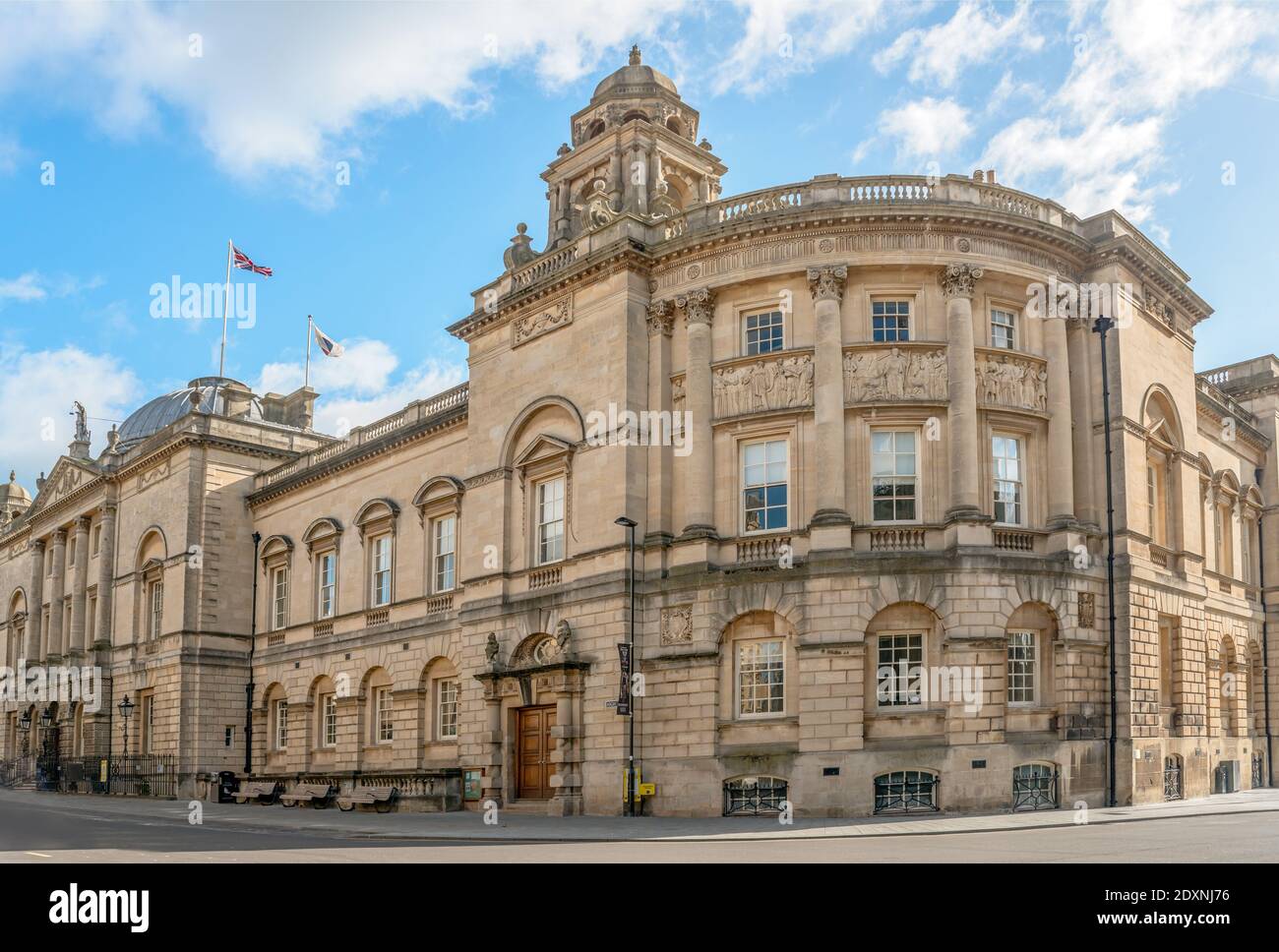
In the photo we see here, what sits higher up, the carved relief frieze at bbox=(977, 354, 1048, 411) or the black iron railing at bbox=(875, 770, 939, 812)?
the carved relief frieze at bbox=(977, 354, 1048, 411)

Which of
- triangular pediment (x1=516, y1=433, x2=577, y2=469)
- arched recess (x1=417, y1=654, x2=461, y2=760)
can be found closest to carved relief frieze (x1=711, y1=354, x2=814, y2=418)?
triangular pediment (x1=516, y1=433, x2=577, y2=469)

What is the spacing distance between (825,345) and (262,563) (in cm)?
3114

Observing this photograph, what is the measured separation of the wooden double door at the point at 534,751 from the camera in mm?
34125

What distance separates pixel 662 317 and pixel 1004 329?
882 cm

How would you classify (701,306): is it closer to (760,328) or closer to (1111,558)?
(760,328)

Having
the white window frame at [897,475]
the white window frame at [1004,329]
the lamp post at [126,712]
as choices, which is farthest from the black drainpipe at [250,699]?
the white window frame at [1004,329]

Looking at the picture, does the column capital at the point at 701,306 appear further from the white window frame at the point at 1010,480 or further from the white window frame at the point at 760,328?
the white window frame at the point at 1010,480

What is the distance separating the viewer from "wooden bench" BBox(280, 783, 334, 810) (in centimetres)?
3919

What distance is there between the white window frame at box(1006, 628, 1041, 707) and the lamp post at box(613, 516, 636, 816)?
9.05 meters

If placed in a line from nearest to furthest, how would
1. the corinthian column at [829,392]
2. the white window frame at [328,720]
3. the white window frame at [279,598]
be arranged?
the corinthian column at [829,392]
the white window frame at [328,720]
the white window frame at [279,598]

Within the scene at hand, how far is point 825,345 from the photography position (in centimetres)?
3102

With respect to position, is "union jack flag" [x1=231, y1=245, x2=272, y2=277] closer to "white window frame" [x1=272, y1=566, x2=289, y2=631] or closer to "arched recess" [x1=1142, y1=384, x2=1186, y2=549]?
"white window frame" [x1=272, y1=566, x2=289, y2=631]

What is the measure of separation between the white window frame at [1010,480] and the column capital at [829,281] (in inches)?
205
